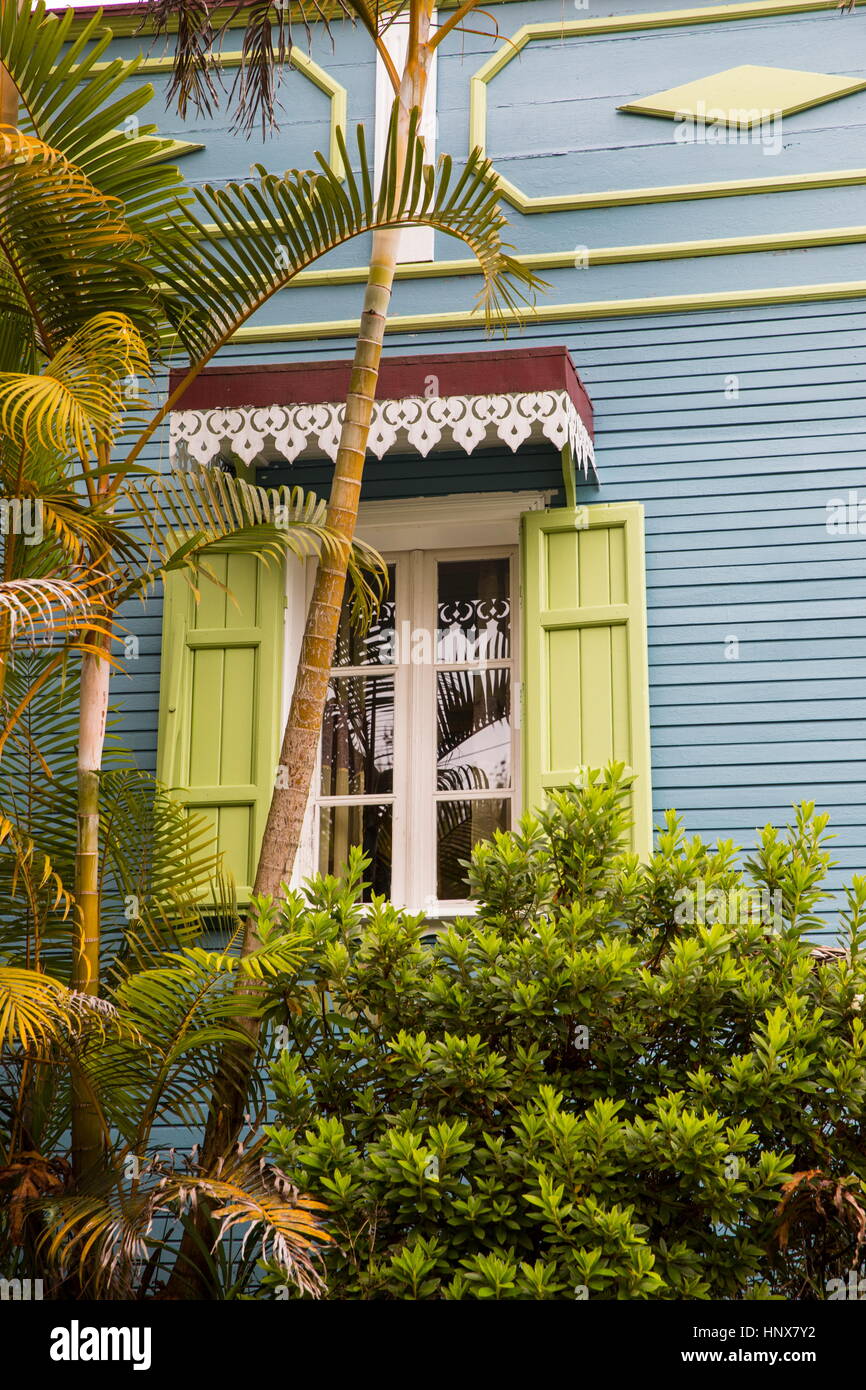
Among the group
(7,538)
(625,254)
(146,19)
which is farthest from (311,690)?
(146,19)

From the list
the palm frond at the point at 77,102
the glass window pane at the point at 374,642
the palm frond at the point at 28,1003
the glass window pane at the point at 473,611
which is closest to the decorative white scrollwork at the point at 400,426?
the glass window pane at the point at 473,611

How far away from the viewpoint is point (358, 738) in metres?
6.79

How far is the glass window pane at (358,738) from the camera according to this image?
6734 mm

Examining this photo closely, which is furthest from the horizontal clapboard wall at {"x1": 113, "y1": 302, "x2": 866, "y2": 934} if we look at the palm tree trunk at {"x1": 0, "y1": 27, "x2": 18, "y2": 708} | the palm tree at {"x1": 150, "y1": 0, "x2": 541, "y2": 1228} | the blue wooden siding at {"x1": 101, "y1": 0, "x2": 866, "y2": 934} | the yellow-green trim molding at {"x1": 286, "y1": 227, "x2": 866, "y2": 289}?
the palm tree trunk at {"x1": 0, "y1": 27, "x2": 18, "y2": 708}

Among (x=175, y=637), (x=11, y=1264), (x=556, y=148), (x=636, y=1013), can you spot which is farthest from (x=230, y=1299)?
(x=556, y=148)

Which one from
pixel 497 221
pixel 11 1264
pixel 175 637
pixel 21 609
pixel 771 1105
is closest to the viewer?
pixel 21 609

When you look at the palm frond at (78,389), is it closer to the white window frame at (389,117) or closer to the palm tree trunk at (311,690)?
the palm tree trunk at (311,690)

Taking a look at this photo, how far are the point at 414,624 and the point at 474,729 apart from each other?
526 millimetres

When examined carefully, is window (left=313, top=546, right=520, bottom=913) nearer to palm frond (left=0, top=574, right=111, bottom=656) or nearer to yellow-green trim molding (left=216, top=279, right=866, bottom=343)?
yellow-green trim molding (left=216, top=279, right=866, bottom=343)

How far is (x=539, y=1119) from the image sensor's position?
4.53 metres

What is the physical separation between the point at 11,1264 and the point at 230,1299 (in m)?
0.70

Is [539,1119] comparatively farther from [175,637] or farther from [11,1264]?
[175,637]

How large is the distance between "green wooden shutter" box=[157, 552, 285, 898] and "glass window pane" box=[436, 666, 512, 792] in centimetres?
69

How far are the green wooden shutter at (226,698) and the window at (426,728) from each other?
0.29 m
